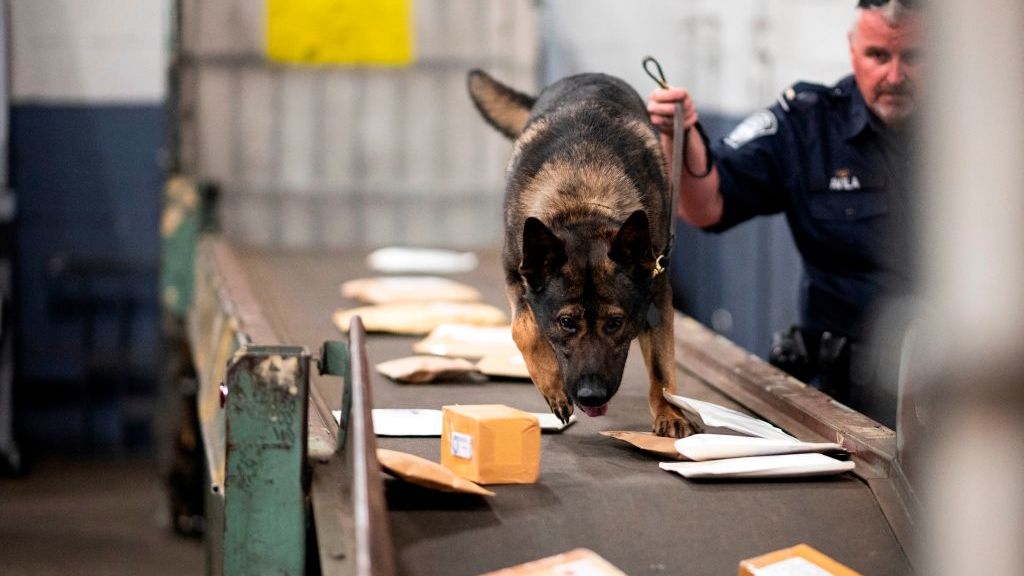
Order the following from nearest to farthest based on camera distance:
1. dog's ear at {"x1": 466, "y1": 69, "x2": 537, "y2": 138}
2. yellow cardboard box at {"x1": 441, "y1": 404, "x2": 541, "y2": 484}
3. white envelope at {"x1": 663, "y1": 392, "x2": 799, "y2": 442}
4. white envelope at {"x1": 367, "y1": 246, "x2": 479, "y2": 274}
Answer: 1. yellow cardboard box at {"x1": 441, "y1": 404, "x2": 541, "y2": 484}
2. white envelope at {"x1": 663, "y1": 392, "x2": 799, "y2": 442}
3. dog's ear at {"x1": 466, "y1": 69, "x2": 537, "y2": 138}
4. white envelope at {"x1": 367, "y1": 246, "x2": 479, "y2": 274}

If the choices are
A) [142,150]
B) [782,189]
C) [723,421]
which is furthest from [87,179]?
[723,421]

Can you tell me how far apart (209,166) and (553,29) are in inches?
84.6

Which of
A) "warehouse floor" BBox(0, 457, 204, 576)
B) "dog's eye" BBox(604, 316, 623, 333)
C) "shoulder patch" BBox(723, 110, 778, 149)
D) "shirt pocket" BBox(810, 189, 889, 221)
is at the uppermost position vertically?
"shoulder patch" BBox(723, 110, 778, 149)

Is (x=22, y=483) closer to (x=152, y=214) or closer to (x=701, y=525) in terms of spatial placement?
(x=152, y=214)

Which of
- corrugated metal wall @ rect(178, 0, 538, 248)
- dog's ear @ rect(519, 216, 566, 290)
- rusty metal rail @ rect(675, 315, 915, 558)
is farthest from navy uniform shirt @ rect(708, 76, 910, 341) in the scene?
corrugated metal wall @ rect(178, 0, 538, 248)

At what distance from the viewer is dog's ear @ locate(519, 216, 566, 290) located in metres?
2.18

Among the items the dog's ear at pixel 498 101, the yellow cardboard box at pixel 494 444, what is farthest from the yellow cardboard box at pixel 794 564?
the dog's ear at pixel 498 101

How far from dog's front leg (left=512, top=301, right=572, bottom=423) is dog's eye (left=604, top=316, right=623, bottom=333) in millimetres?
147

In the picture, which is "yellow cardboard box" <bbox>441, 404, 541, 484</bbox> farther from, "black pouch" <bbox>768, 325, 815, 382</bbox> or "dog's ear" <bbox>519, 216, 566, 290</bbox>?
"black pouch" <bbox>768, 325, 815, 382</bbox>

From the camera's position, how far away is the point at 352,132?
5.90 m

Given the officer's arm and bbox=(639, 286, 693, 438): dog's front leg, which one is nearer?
bbox=(639, 286, 693, 438): dog's front leg

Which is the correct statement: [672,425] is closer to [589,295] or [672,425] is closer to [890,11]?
[589,295]

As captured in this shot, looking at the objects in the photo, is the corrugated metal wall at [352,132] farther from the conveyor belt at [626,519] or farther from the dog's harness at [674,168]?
the conveyor belt at [626,519]

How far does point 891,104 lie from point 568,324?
4.30 ft
